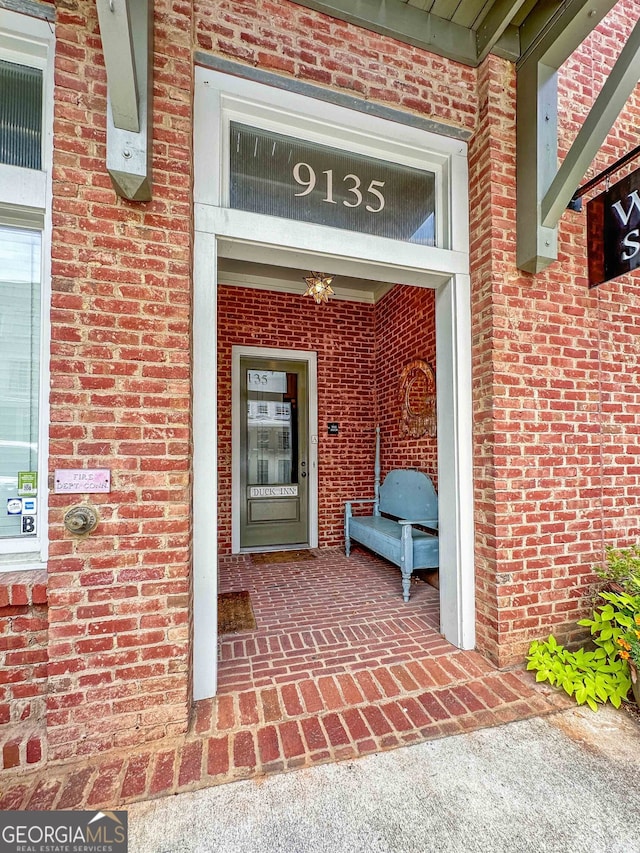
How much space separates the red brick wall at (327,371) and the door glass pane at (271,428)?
0.29 metres

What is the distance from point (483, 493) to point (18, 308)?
2.67 m

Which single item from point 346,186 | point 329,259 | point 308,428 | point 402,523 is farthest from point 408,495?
point 346,186

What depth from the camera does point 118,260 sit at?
5.60 ft

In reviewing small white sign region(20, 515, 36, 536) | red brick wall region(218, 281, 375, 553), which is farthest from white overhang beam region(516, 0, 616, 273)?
small white sign region(20, 515, 36, 536)

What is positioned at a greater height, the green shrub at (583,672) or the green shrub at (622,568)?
the green shrub at (622,568)

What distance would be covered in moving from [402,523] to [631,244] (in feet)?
7.84

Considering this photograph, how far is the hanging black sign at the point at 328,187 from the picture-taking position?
2113 mm

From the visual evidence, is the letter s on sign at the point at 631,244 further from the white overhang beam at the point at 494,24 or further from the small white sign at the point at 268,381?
the small white sign at the point at 268,381

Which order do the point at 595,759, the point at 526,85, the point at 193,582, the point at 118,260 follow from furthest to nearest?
the point at 526,85, the point at 193,582, the point at 118,260, the point at 595,759

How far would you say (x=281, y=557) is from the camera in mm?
4355

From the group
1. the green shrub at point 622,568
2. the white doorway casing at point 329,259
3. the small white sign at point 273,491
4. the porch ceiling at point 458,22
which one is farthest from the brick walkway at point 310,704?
the porch ceiling at point 458,22

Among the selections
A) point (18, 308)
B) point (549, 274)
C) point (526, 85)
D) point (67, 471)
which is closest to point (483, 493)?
point (549, 274)

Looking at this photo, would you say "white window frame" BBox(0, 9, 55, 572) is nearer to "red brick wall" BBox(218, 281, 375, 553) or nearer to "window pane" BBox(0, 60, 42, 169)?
"window pane" BBox(0, 60, 42, 169)

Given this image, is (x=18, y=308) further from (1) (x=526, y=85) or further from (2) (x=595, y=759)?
(2) (x=595, y=759)
